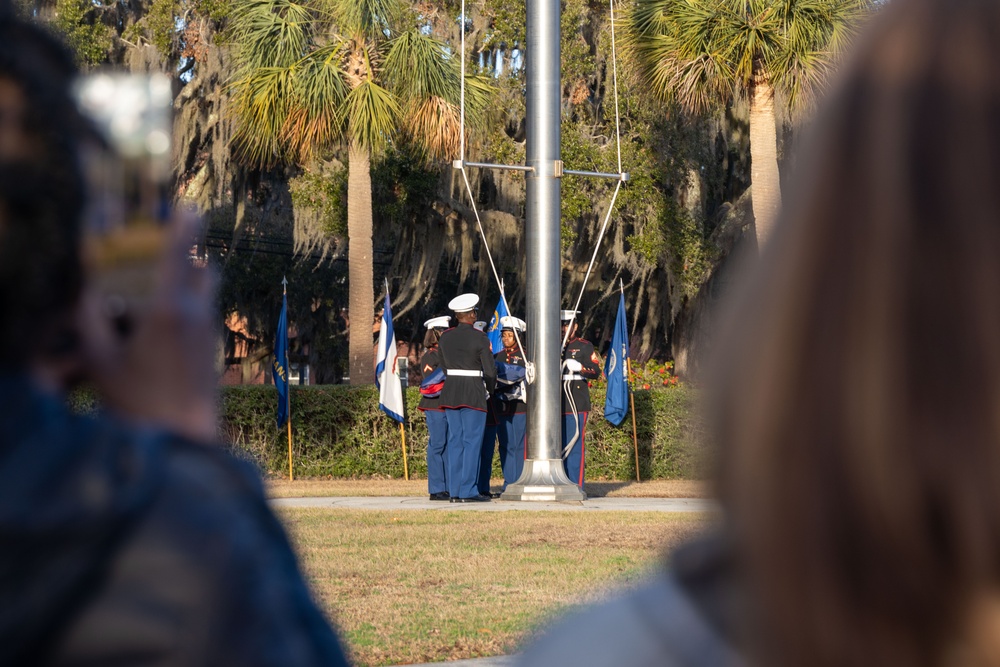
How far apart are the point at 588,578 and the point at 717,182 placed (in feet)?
62.3

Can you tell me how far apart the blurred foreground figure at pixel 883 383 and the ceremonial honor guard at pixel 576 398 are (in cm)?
1366

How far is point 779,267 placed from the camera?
2.57ft

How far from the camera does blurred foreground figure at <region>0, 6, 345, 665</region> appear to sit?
0.81m

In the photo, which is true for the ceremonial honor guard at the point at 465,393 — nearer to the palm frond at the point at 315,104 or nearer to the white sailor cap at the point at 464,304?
the white sailor cap at the point at 464,304

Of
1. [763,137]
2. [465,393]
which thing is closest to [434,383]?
[465,393]

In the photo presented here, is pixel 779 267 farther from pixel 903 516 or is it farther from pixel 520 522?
pixel 520 522

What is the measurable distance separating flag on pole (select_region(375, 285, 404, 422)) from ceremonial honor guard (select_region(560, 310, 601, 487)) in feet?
7.86

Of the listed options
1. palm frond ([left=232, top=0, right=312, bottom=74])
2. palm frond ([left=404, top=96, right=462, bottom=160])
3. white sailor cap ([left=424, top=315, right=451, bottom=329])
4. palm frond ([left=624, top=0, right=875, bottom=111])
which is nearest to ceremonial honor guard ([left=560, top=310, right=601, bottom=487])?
white sailor cap ([left=424, top=315, right=451, bottom=329])

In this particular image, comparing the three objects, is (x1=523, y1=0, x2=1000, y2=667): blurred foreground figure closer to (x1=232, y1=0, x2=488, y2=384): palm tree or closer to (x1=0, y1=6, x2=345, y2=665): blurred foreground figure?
(x1=0, y1=6, x2=345, y2=665): blurred foreground figure

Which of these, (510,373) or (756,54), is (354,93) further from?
(756,54)

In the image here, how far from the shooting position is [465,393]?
13766mm

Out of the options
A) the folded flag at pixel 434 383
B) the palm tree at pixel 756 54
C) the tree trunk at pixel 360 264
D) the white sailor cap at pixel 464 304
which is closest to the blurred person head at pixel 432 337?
the folded flag at pixel 434 383

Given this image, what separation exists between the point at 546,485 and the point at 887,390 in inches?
483

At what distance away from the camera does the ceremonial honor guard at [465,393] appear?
44.2 feet
